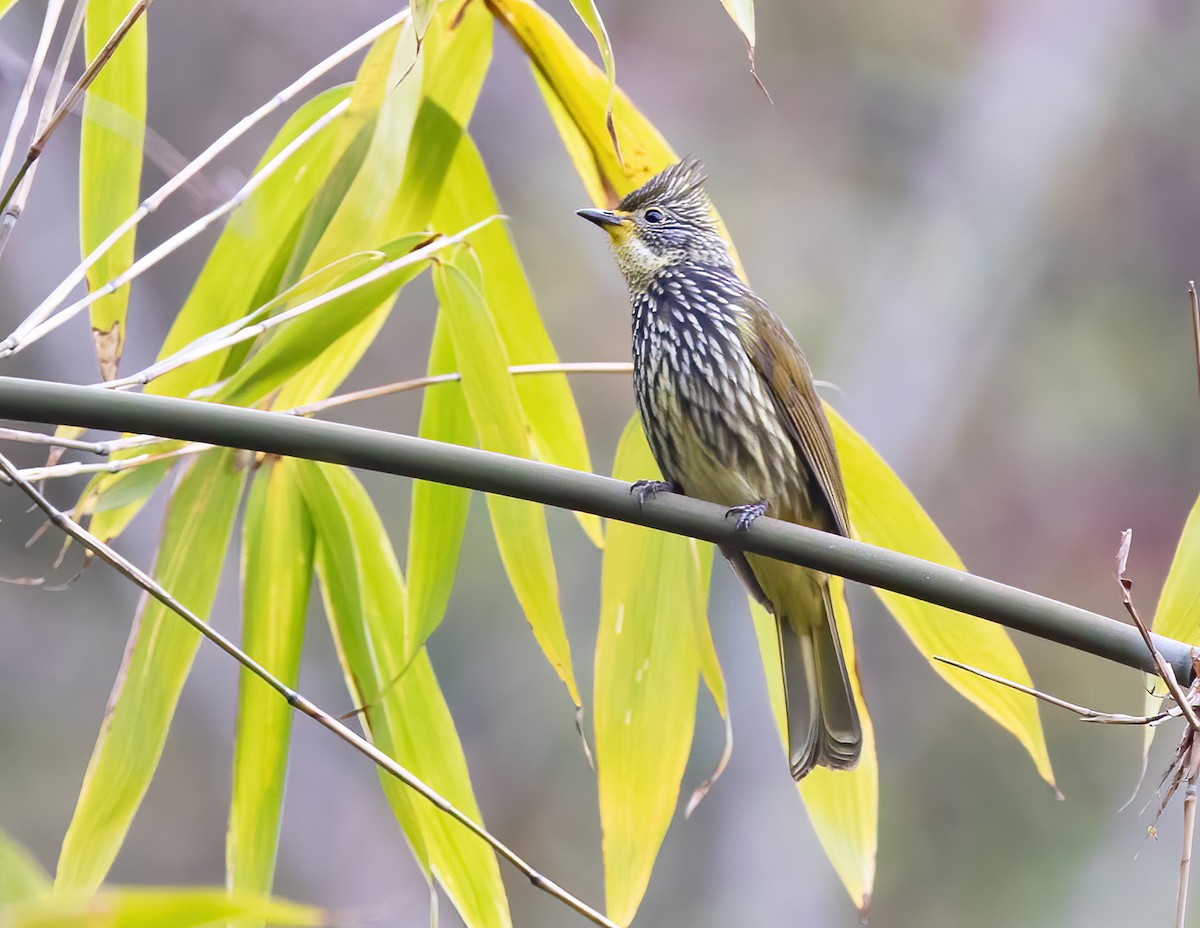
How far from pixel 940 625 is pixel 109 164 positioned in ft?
3.55

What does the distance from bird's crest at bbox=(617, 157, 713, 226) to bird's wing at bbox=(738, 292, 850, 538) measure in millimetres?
250

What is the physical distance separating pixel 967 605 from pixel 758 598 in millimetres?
820

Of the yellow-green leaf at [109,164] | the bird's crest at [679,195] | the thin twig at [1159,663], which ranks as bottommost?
the thin twig at [1159,663]

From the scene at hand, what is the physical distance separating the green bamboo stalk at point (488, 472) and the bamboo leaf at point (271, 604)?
1.62ft

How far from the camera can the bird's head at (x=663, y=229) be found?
213 centimetres

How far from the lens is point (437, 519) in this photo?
4.88 ft

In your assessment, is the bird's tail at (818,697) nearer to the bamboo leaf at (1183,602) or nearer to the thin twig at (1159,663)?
the bamboo leaf at (1183,602)

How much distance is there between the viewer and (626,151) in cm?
162

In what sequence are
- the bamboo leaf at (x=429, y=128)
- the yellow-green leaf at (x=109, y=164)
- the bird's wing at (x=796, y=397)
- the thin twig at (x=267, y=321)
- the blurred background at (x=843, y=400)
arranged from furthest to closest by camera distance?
the blurred background at (x=843, y=400) < the bird's wing at (x=796, y=397) < the bamboo leaf at (x=429, y=128) < the yellow-green leaf at (x=109, y=164) < the thin twig at (x=267, y=321)

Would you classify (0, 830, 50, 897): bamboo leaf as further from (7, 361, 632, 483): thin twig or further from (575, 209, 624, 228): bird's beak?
(575, 209, 624, 228): bird's beak

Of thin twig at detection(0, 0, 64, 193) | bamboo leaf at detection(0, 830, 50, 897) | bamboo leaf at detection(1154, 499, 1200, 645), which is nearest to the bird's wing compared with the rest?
bamboo leaf at detection(1154, 499, 1200, 645)

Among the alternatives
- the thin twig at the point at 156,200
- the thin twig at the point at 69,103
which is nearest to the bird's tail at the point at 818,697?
the thin twig at the point at 156,200

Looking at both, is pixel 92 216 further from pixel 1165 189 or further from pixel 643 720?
pixel 1165 189

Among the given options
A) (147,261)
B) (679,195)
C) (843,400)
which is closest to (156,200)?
(147,261)
